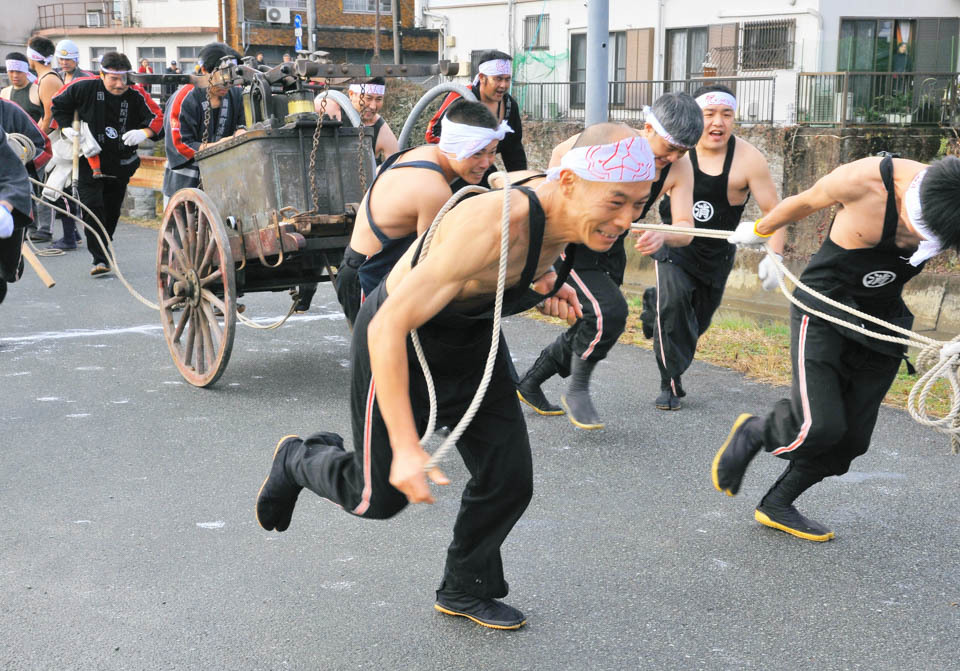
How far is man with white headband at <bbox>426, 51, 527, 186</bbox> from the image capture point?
6.88 m

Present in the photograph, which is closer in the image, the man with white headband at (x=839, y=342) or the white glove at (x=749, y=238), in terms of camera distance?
the man with white headband at (x=839, y=342)

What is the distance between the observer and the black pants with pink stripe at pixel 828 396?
3.89 m

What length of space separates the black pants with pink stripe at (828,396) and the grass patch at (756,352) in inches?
83.8

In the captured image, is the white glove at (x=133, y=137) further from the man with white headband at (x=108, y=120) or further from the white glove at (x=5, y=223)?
the white glove at (x=5, y=223)

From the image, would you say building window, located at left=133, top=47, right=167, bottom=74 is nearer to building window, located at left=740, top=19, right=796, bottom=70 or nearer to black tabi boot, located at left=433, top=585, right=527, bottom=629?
building window, located at left=740, top=19, right=796, bottom=70

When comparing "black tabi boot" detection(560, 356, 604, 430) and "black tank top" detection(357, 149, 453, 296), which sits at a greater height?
"black tank top" detection(357, 149, 453, 296)

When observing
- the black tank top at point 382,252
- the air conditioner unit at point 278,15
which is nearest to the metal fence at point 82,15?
the air conditioner unit at point 278,15

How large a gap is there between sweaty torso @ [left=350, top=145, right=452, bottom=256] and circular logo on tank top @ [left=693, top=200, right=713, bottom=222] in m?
1.81

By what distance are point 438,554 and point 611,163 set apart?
1.82m

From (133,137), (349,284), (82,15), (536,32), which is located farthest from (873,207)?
(82,15)

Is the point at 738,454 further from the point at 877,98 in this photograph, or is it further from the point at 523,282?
the point at 877,98

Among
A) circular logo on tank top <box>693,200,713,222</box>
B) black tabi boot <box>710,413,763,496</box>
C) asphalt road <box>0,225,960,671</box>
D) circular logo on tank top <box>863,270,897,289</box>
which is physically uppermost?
circular logo on tank top <box>693,200,713,222</box>

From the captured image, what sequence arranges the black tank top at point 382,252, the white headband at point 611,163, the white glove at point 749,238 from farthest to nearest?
the black tank top at point 382,252 < the white glove at point 749,238 < the white headband at point 611,163

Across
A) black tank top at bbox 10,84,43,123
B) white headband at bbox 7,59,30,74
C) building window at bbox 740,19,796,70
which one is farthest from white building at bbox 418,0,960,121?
white headband at bbox 7,59,30,74
